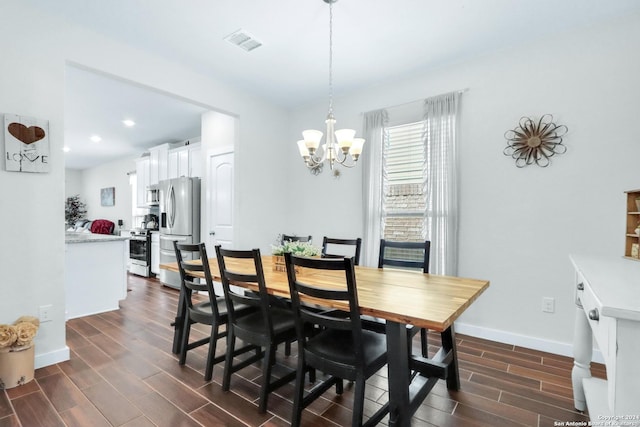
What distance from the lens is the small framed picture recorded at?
8.57 meters

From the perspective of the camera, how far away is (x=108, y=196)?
8.73 m

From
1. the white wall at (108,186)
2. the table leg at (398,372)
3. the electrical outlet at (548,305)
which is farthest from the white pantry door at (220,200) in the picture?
the white wall at (108,186)

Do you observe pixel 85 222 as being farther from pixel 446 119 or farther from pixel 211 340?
pixel 446 119

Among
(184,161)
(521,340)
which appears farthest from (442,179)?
(184,161)

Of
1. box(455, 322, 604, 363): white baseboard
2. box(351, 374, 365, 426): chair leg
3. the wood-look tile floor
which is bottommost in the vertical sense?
Answer: the wood-look tile floor

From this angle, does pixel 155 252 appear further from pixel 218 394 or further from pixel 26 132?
pixel 218 394

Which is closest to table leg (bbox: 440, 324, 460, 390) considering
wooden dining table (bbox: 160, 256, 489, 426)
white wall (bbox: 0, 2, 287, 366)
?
wooden dining table (bbox: 160, 256, 489, 426)

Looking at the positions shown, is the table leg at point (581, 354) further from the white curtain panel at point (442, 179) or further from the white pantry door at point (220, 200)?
the white pantry door at point (220, 200)

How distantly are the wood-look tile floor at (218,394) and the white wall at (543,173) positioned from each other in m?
0.44

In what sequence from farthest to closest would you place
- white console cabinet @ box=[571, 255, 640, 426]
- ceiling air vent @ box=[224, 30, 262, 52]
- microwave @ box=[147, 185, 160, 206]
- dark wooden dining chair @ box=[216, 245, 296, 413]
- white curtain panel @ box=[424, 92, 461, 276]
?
microwave @ box=[147, 185, 160, 206] → white curtain panel @ box=[424, 92, 461, 276] → ceiling air vent @ box=[224, 30, 262, 52] → dark wooden dining chair @ box=[216, 245, 296, 413] → white console cabinet @ box=[571, 255, 640, 426]

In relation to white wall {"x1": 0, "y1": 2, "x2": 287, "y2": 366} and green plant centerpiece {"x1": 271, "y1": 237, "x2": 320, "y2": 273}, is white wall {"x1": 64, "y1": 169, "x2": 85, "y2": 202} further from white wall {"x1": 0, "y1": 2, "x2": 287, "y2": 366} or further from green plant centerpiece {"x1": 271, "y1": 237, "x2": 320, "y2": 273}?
green plant centerpiece {"x1": 271, "y1": 237, "x2": 320, "y2": 273}

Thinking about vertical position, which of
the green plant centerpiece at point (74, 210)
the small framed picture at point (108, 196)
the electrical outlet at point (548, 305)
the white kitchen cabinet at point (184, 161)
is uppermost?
the white kitchen cabinet at point (184, 161)

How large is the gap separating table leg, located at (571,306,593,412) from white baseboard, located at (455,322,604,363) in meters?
0.88

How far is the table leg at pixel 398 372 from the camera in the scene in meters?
1.53
